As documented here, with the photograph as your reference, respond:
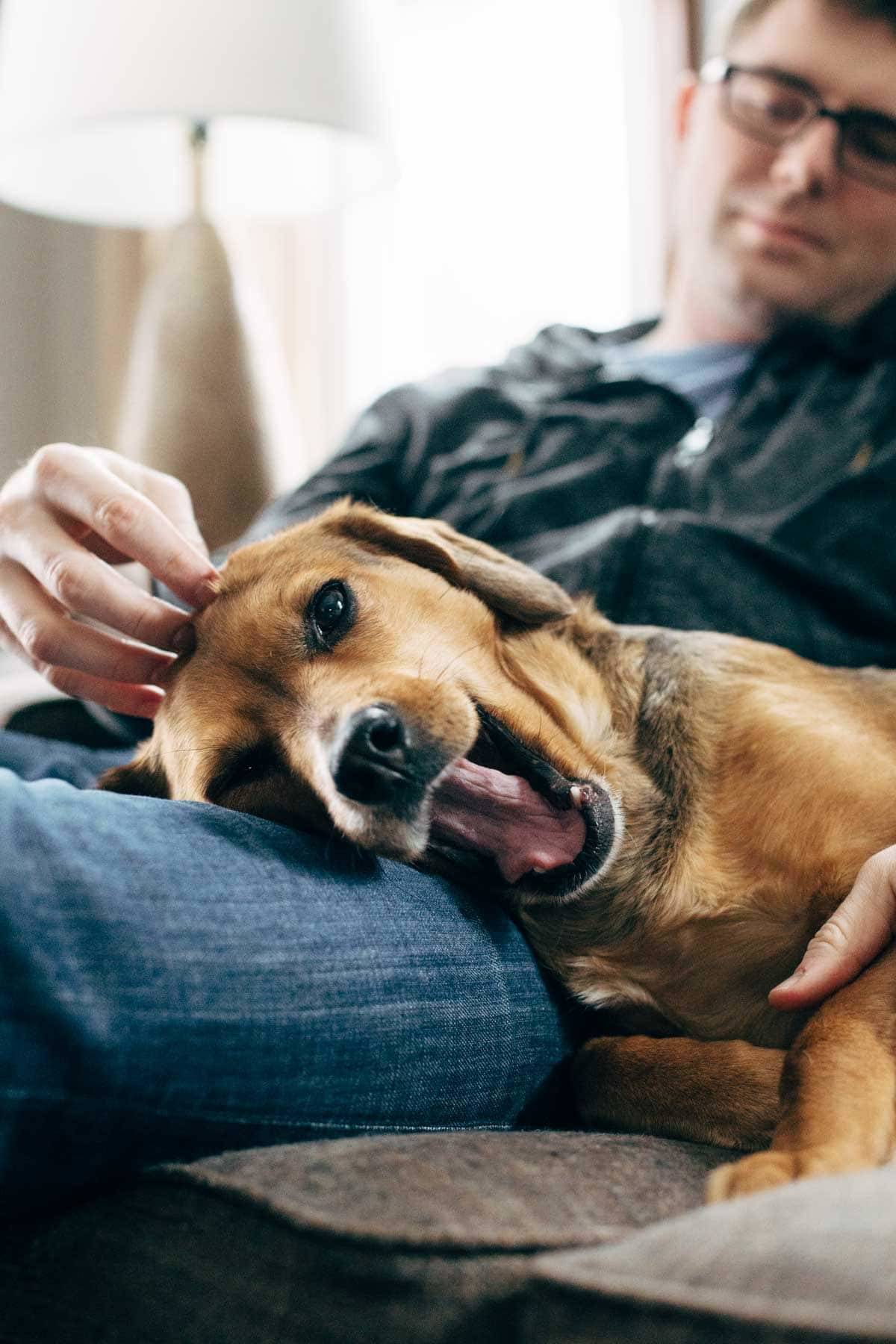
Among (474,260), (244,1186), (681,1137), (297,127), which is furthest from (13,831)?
(474,260)

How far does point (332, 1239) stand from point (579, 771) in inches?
33.0

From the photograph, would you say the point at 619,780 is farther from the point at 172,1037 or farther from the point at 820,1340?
the point at 820,1340

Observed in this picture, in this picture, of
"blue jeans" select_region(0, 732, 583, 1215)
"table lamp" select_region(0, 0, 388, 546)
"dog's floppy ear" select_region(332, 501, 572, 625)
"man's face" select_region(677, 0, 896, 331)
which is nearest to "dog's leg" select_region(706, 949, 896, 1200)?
"blue jeans" select_region(0, 732, 583, 1215)

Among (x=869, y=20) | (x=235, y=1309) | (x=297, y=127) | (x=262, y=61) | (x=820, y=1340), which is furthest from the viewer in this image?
(x=297, y=127)

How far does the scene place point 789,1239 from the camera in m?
0.78

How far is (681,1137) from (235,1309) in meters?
0.64

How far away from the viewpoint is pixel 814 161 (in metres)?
2.46

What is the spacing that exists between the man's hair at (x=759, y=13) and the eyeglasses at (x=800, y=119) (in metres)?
0.13

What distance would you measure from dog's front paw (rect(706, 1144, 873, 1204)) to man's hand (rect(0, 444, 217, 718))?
1.03 meters

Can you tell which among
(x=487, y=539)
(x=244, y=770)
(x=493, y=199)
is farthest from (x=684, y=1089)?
(x=493, y=199)

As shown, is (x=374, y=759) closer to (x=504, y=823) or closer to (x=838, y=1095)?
(x=504, y=823)

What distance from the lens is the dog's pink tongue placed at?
1.55 m

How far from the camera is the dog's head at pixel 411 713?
1.49 meters

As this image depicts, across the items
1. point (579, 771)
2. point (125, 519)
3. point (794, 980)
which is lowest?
point (794, 980)
